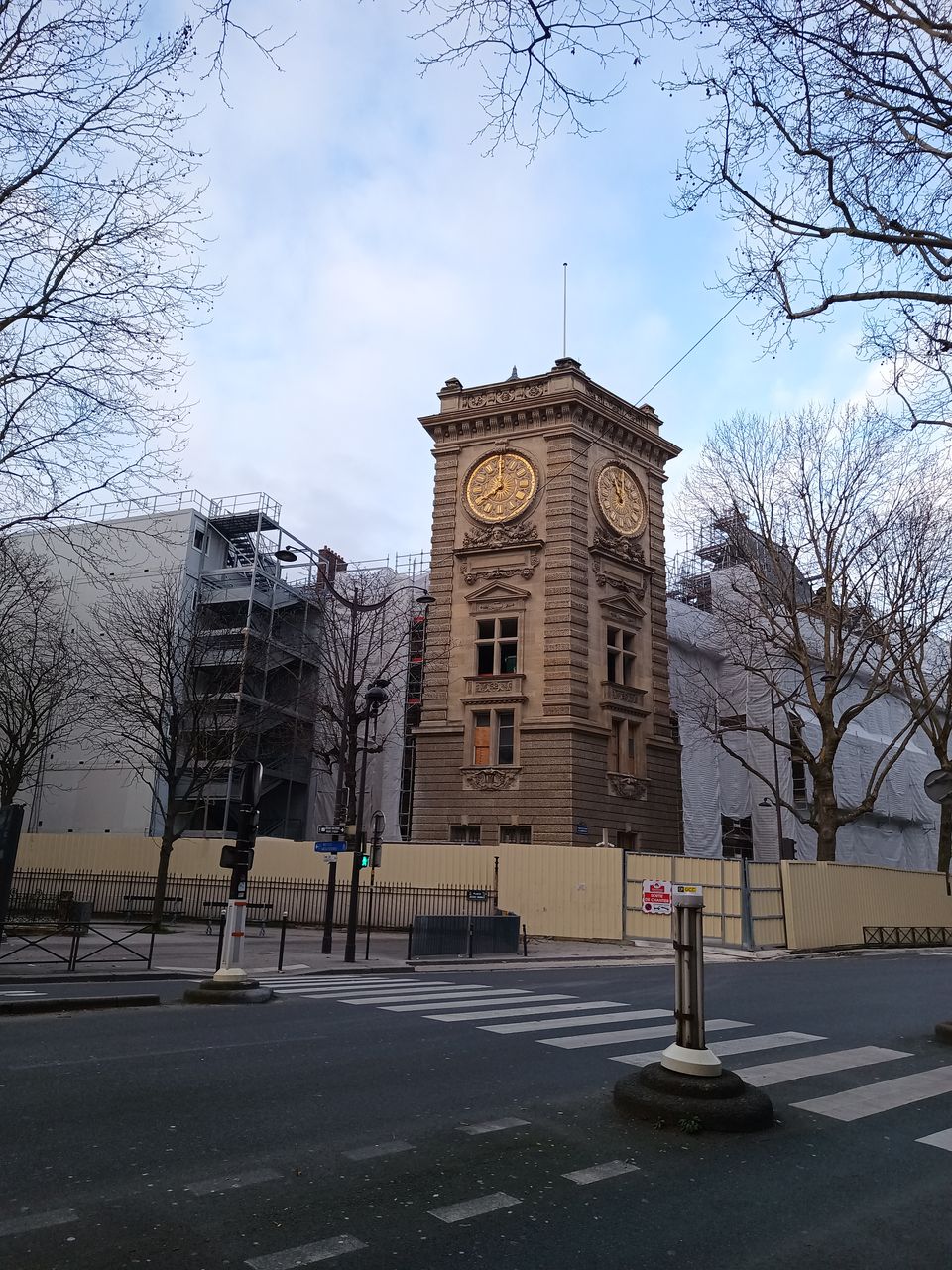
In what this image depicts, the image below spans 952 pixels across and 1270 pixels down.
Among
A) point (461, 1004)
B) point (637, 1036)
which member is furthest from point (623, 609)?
point (637, 1036)

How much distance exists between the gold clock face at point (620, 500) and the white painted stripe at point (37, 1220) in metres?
34.3

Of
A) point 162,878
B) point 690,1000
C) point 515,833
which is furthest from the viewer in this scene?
point 515,833

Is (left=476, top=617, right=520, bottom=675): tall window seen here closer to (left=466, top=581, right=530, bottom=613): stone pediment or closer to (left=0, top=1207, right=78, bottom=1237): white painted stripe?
(left=466, top=581, right=530, bottom=613): stone pediment

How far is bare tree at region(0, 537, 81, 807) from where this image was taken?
106ft

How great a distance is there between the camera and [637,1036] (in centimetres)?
952

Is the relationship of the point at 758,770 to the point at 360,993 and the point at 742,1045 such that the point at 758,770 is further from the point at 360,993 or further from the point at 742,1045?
the point at 742,1045

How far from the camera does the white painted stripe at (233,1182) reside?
456 centimetres

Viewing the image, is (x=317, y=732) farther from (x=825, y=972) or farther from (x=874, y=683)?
(x=825, y=972)

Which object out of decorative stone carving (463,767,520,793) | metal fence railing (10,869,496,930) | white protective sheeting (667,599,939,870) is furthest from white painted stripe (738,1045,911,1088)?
white protective sheeting (667,599,939,870)

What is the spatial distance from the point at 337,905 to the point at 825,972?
53.8 ft

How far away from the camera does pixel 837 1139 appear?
570cm

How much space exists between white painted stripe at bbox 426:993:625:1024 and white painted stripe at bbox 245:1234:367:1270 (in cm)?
669

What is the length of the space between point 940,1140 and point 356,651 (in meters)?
34.3

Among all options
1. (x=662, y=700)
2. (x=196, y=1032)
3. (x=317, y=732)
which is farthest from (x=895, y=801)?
(x=196, y=1032)
